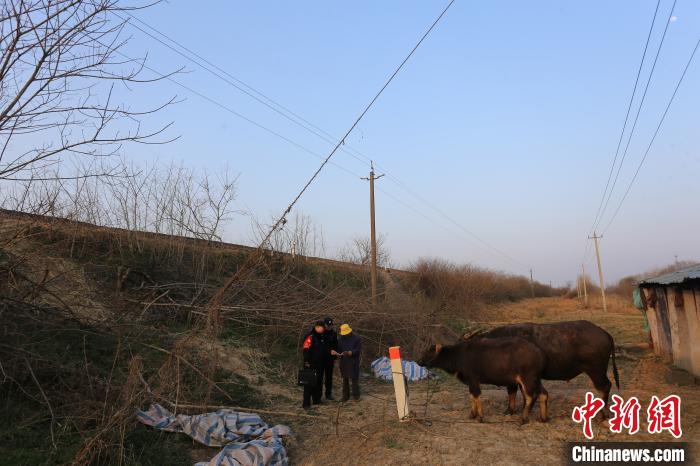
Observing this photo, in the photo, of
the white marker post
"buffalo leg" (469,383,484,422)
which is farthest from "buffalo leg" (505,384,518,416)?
the white marker post

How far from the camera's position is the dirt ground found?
6379 millimetres

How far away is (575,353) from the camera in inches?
309

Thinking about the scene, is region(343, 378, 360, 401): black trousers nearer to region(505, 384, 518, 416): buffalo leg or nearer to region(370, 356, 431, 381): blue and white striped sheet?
region(370, 356, 431, 381): blue and white striped sheet

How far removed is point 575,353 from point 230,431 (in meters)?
5.23

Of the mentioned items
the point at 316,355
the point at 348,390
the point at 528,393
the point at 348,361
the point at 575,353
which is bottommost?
the point at 348,390

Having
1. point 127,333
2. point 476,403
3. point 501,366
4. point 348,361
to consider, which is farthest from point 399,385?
point 127,333

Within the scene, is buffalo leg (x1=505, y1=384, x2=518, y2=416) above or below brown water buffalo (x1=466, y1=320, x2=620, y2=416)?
below

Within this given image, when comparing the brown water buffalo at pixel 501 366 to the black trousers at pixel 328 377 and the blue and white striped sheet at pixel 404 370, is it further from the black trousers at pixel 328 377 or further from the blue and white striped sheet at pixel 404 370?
the blue and white striped sheet at pixel 404 370

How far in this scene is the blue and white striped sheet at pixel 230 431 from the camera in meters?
6.11

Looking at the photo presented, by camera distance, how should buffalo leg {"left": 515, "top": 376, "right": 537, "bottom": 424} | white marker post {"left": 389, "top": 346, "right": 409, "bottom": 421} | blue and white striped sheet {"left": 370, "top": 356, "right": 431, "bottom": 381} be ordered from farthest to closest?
blue and white striped sheet {"left": 370, "top": 356, "right": 431, "bottom": 381}
white marker post {"left": 389, "top": 346, "right": 409, "bottom": 421}
buffalo leg {"left": 515, "top": 376, "right": 537, "bottom": 424}

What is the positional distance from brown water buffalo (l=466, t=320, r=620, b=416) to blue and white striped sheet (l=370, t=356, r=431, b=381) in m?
4.22

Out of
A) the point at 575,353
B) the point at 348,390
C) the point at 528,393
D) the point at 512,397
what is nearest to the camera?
the point at 528,393

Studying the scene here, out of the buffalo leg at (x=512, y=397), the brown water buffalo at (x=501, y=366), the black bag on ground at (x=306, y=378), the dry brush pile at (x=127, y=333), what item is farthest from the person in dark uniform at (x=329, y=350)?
the buffalo leg at (x=512, y=397)

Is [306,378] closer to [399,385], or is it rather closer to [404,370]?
[399,385]
